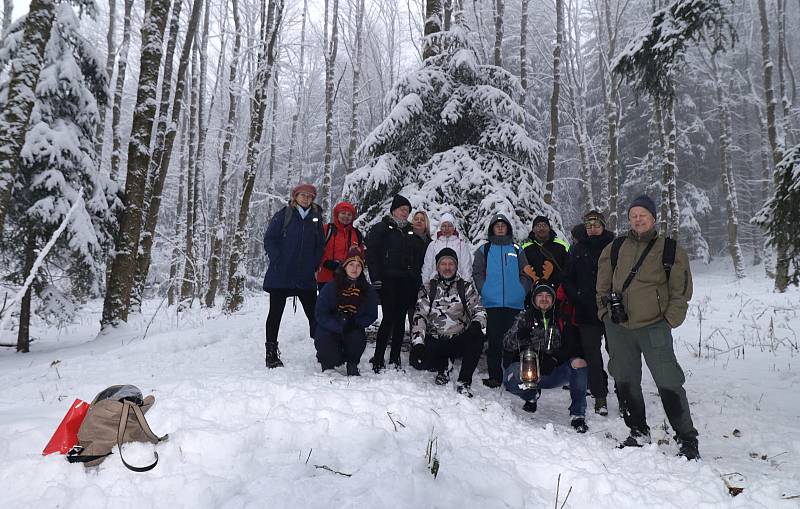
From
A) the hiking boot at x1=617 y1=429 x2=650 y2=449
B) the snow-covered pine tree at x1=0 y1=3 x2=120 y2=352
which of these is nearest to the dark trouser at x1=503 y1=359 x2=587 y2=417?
the hiking boot at x1=617 y1=429 x2=650 y2=449

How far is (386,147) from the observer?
307 inches

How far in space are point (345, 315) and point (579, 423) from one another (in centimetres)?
276

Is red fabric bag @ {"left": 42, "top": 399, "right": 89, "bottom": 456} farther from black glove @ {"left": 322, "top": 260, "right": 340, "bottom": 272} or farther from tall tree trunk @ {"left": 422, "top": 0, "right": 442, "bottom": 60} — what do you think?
tall tree trunk @ {"left": 422, "top": 0, "right": 442, "bottom": 60}

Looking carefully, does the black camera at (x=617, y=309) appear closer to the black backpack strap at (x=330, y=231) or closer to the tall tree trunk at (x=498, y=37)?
the black backpack strap at (x=330, y=231)

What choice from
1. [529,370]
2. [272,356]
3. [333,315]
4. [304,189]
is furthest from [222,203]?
[529,370]

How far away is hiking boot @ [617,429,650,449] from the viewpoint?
3.71m

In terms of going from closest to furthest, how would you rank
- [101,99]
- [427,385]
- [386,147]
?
[427,385] → [386,147] → [101,99]

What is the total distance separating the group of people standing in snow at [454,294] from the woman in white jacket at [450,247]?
1 cm

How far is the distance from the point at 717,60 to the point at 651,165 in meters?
5.57

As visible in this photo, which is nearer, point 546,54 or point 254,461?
point 254,461

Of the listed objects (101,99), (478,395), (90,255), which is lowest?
(478,395)

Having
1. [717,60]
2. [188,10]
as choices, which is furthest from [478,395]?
[717,60]

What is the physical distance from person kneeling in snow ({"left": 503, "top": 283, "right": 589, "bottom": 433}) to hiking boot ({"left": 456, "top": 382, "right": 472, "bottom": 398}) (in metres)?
0.45

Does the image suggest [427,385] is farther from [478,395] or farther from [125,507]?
[125,507]
